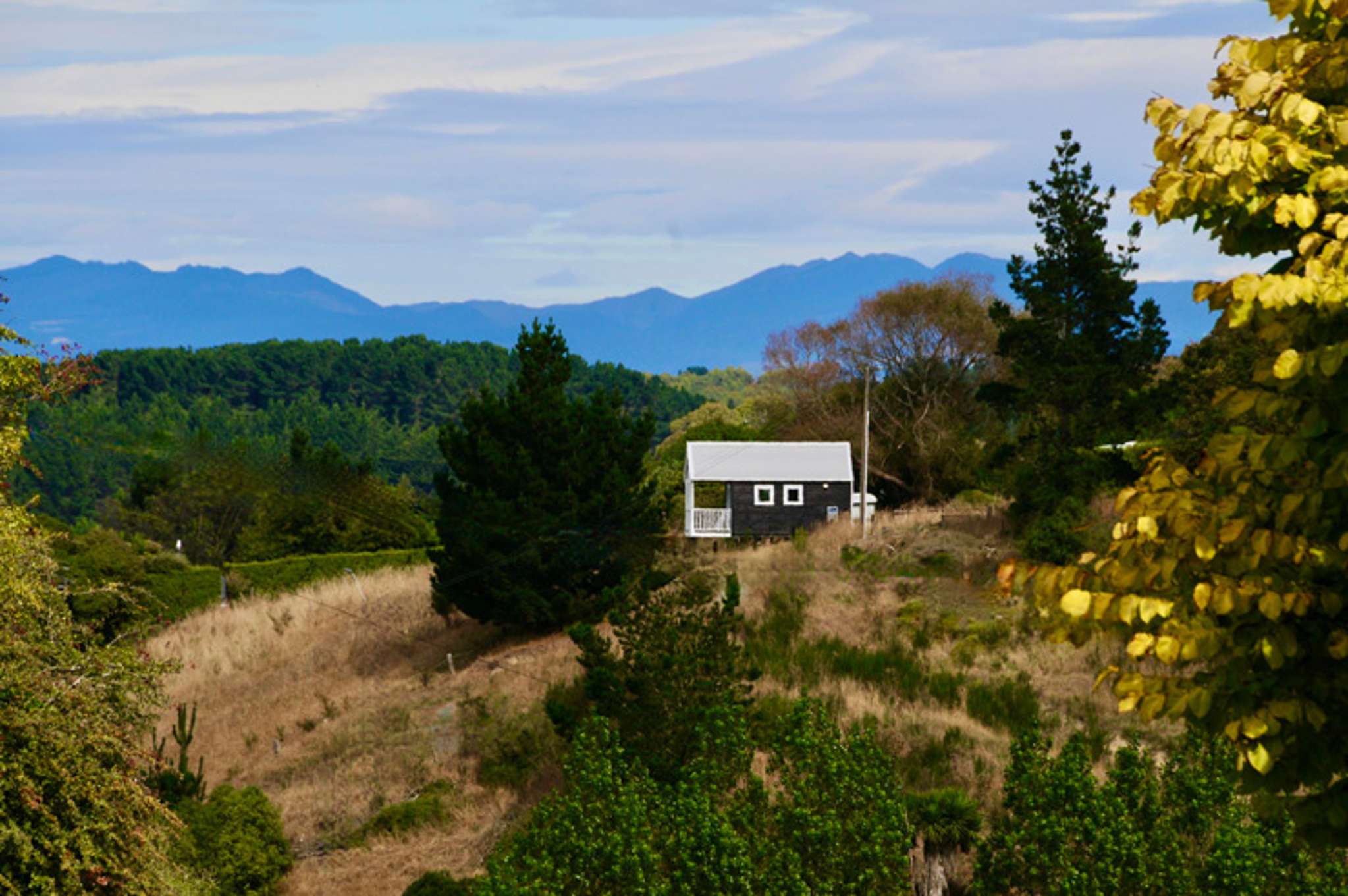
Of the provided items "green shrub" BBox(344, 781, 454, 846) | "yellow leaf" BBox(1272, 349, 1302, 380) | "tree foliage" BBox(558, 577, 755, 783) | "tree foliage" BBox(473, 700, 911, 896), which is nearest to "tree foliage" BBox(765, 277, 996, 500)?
"green shrub" BBox(344, 781, 454, 846)

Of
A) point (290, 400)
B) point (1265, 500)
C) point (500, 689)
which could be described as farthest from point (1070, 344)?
point (290, 400)

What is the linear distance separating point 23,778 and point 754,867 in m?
7.54

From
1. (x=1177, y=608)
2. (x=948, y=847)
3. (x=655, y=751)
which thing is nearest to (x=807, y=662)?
(x=655, y=751)

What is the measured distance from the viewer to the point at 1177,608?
255 inches

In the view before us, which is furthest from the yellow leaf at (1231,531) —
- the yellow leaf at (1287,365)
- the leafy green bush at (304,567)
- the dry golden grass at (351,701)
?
the leafy green bush at (304,567)

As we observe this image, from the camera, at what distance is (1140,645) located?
6137 millimetres

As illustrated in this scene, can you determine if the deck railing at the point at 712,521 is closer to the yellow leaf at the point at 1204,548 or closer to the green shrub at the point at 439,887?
the green shrub at the point at 439,887

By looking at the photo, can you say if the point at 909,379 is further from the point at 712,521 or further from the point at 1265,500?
the point at 1265,500

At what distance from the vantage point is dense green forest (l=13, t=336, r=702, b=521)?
115750 millimetres

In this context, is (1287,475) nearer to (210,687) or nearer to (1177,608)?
(1177,608)

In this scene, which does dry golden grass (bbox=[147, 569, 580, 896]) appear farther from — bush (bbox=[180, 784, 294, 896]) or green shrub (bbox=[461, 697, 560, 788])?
bush (bbox=[180, 784, 294, 896])

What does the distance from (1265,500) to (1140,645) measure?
1.01 m

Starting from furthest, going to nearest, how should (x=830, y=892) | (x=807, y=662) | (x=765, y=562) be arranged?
(x=765, y=562)
(x=807, y=662)
(x=830, y=892)

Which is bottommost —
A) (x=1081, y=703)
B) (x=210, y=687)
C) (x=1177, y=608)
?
(x=210, y=687)
